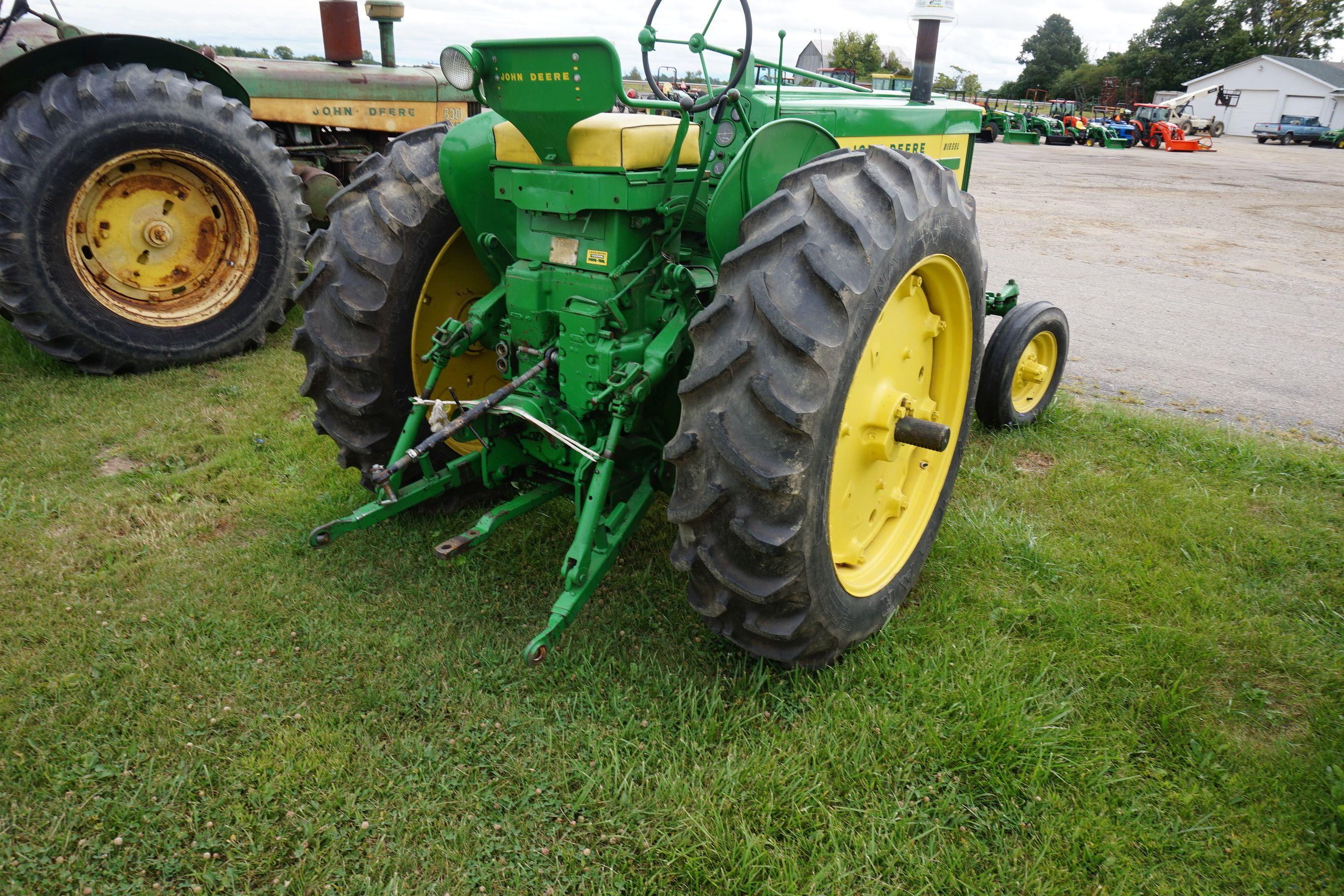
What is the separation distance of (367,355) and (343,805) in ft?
4.86

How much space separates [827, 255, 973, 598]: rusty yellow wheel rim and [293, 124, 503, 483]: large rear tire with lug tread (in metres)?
1.56

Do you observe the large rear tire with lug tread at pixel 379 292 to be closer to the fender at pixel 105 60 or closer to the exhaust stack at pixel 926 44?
the exhaust stack at pixel 926 44

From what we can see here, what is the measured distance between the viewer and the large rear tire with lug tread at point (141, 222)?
4613mm

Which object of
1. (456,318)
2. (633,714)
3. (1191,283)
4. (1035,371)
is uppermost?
(456,318)

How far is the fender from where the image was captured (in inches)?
191

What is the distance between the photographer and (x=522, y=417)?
2.70 metres

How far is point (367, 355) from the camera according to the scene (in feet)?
9.72

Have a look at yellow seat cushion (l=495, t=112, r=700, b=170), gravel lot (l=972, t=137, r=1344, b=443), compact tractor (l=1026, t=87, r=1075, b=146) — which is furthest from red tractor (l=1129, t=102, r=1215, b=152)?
yellow seat cushion (l=495, t=112, r=700, b=170)

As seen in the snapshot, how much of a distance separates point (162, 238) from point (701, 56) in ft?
12.8

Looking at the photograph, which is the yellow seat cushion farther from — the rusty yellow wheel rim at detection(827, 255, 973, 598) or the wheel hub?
the wheel hub

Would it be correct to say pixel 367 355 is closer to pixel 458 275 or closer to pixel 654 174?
pixel 458 275

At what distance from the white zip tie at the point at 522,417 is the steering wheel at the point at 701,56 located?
101 cm

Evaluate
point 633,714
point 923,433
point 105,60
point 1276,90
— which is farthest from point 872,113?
point 1276,90

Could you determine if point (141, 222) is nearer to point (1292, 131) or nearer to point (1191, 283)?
point (1191, 283)
